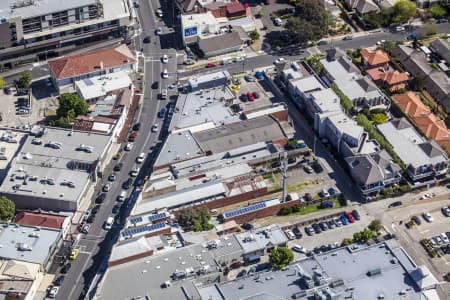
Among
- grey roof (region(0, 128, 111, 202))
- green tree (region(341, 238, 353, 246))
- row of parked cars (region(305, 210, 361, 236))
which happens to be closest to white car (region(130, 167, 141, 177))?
grey roof (region(0, 128, 111, 202))

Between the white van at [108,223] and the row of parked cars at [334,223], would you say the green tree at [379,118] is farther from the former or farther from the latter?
the white van at [108,223]

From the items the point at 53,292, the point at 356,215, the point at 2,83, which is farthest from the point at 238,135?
the point at 2,83

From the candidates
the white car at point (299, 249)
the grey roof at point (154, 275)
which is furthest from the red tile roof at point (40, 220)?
the white car at point (299, 249)

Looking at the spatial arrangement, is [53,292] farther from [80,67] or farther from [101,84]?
[80,67]

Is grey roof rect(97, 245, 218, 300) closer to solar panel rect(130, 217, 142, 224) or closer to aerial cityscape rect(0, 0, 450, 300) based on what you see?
aerial cityscape rect(0, 0, 450, 300)

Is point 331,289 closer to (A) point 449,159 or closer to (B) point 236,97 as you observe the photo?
(A) point 449,159

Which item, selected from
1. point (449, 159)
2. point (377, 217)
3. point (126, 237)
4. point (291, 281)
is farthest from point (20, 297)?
point (449, 159)
